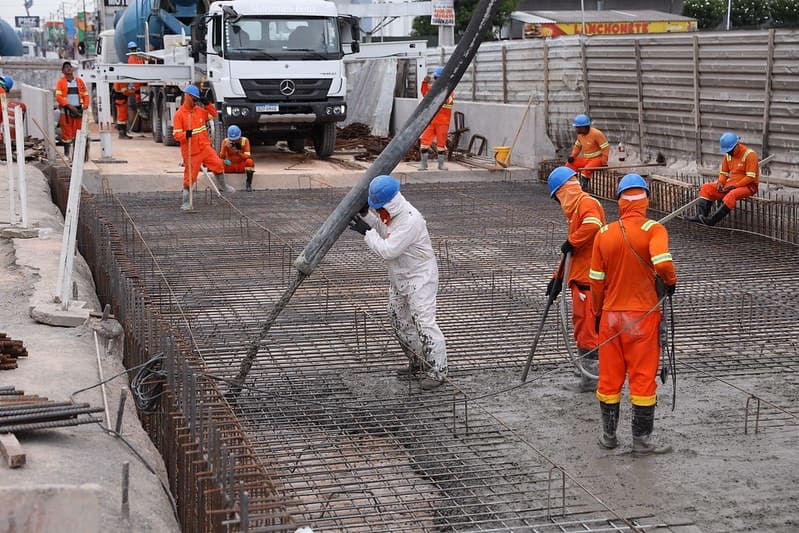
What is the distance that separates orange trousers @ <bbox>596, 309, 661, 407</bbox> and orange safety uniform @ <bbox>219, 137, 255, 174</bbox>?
11.2 meters

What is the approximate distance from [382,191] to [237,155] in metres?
10.2

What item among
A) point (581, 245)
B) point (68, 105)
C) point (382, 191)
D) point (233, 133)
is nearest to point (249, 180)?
point (233, 133)

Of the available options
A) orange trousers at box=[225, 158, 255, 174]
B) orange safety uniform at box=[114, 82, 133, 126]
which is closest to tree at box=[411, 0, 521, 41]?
orange safety uniform at box=[114, 82, 133, 126]

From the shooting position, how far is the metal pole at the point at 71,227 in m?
6.85

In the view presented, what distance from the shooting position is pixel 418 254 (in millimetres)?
6500

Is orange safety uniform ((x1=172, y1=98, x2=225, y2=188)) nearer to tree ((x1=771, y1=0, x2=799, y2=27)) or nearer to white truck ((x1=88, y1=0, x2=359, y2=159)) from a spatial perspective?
white truck ((x1=88, y1=0, x2=359, y2=159))

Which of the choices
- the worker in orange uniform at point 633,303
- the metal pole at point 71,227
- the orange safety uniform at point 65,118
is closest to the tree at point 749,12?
the orange safety uniform at point 65,118

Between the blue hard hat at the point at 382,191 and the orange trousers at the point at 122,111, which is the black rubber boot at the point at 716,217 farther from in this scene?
the orange trousers at the point at 122,111

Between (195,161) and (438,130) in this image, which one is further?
(438,130)

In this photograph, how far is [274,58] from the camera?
16.8 m

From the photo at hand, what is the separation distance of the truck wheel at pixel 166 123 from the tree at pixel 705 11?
2728 centimetres

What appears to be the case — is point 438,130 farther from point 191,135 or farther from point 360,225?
point 360,225

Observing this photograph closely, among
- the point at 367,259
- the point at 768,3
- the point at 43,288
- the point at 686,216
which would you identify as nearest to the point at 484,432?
the point at 43,288

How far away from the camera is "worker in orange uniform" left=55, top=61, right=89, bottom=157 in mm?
17188
